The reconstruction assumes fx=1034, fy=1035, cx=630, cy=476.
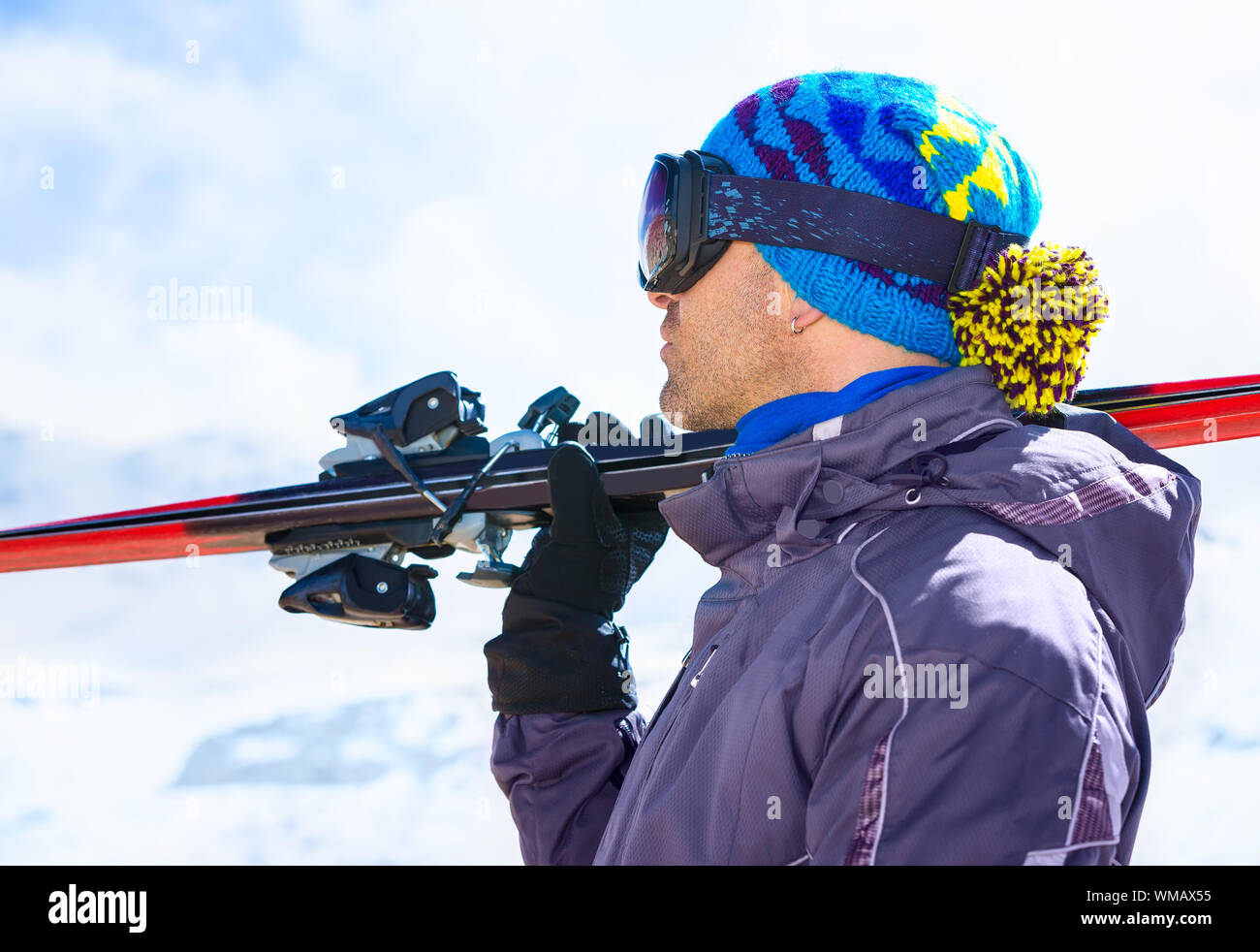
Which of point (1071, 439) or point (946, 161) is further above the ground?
point (946, 161)

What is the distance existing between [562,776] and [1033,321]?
150 cm

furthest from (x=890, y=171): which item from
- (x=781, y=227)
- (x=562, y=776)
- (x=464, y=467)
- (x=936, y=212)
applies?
(x=464, y=467)

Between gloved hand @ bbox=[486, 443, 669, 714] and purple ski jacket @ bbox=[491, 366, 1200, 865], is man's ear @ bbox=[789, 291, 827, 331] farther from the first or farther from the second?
gloved hand @ bbox=[486, 443, 669, 714]

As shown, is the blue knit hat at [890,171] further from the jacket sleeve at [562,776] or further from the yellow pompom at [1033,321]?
the jacket sleeve at [562,776]

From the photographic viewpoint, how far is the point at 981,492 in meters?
1.57

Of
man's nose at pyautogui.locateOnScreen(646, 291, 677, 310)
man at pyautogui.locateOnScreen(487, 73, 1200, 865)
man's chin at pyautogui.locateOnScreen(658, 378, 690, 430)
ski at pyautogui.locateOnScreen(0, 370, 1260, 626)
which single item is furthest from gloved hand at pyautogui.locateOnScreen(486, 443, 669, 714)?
man's nose at pyautogui.locateOnScreen(646, 291, 677, 310)

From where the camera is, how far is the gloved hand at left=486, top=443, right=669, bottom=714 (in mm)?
2590

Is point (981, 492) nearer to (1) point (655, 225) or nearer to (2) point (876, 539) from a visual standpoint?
(2) point (876, 539)

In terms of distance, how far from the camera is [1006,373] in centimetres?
186

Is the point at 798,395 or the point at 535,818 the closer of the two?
the point at 798,395

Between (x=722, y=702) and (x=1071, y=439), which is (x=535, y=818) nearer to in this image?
(x=722, y=702)
